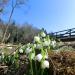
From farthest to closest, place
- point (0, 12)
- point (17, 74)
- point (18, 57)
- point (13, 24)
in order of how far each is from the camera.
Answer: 1. point (13, 24)
2. point (0, 12)
3. point (18, 57)
4. point (17, 74)

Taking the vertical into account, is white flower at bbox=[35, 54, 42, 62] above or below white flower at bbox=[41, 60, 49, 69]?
above

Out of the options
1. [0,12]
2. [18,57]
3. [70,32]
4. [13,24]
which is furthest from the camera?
[13,24]

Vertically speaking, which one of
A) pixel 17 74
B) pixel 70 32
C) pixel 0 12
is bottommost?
pixel 17 74

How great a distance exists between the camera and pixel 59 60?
498cm

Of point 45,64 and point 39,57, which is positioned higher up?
point 39,57

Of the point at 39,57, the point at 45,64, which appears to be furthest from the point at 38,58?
the point at 45,64

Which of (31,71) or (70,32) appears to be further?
(70,32)

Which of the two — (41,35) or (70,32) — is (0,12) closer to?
(70,32)

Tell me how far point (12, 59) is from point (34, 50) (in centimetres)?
163

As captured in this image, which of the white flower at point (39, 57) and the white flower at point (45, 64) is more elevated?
the white flower at point (39, 57)

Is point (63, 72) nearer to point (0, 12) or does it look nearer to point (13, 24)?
point (0, 12)

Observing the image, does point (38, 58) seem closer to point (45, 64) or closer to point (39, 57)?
point (39, 57)

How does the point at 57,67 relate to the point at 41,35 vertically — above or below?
below

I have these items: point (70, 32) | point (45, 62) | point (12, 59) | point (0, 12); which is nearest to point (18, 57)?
point (12, 59)
